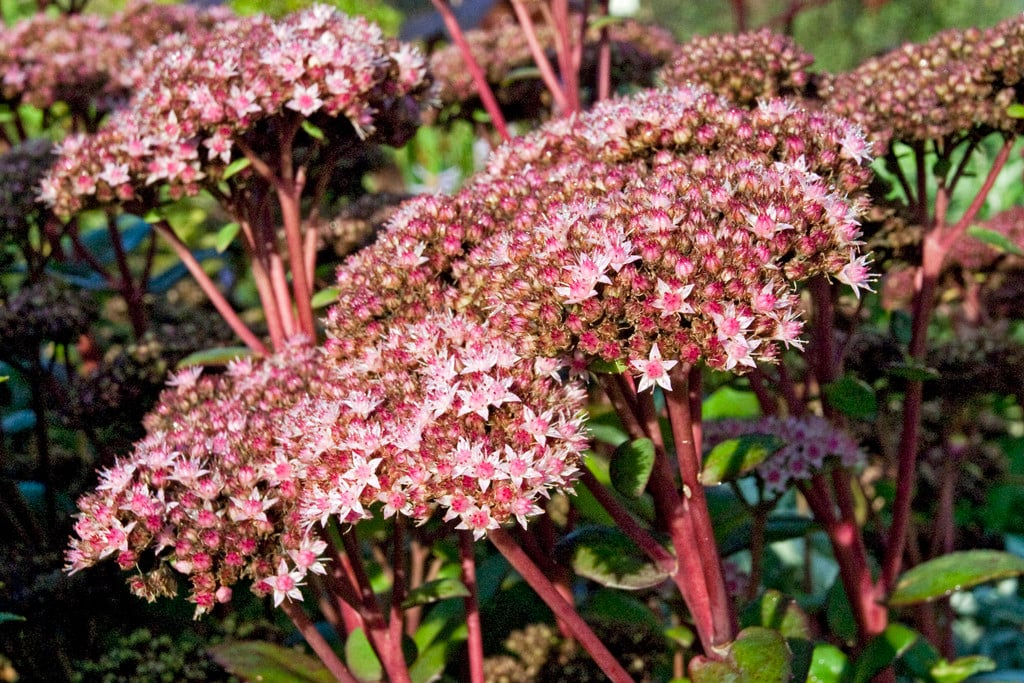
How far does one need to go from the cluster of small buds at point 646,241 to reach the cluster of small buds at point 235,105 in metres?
0.37

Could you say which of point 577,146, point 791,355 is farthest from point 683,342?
point 791,355

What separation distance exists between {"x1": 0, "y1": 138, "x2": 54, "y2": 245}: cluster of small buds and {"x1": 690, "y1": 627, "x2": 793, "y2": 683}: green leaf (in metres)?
1.92

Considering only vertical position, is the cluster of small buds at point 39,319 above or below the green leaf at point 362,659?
above

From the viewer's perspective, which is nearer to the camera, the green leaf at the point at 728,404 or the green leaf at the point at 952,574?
the green leaf at the point at 952,574

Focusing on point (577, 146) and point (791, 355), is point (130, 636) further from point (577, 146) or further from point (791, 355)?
point (791, 355)

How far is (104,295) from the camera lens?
151 inches

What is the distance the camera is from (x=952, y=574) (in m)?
2.11

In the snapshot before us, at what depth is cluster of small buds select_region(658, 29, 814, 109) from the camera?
7.62 ft

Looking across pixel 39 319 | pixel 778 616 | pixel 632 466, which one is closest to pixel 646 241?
pixel 632 466

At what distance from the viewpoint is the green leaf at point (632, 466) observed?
163cm

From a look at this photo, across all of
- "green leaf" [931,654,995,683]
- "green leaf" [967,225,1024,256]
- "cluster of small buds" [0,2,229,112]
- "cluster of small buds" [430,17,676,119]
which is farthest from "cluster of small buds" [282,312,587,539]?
"cluster of small buds" [0,2,229,112]

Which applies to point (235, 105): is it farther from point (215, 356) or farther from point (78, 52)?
point (78, 52)

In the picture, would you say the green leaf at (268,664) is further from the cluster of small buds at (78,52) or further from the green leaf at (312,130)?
the cluster of small buds at (78,52)

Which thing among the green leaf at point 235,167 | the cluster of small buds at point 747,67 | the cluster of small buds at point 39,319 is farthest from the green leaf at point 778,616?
the cluster of small buds at point 39,319
